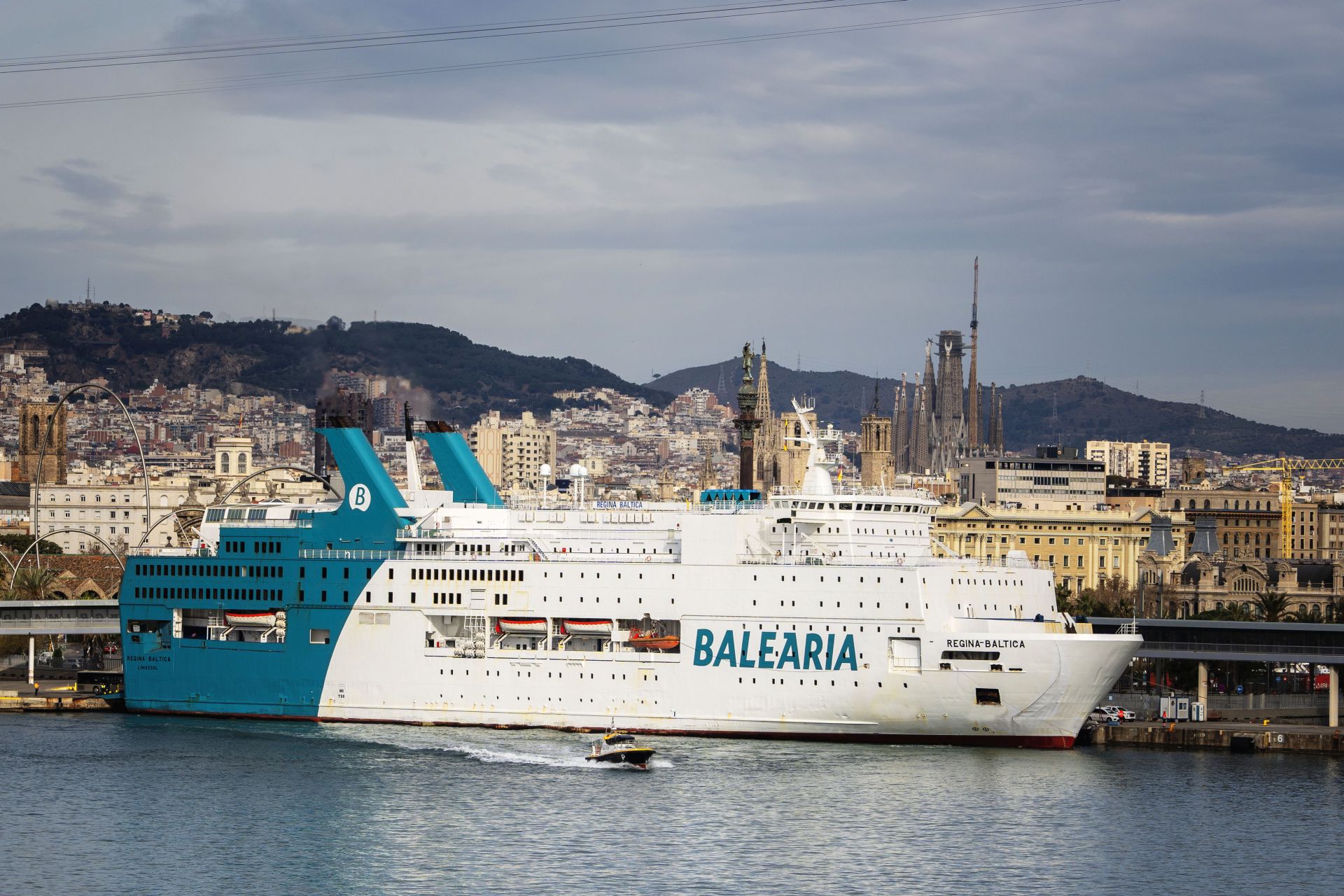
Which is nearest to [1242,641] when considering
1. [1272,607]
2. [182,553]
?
[1272,607]

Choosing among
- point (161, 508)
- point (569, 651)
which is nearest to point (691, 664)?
point (569, 651)

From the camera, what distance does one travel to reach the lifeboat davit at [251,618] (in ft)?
160

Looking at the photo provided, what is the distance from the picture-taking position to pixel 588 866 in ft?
110

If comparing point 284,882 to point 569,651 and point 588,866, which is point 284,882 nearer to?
point 588,866

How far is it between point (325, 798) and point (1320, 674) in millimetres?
36510

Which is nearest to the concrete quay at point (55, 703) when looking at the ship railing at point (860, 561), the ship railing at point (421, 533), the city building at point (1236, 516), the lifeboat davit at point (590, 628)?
the ship railing at point (421, 533)

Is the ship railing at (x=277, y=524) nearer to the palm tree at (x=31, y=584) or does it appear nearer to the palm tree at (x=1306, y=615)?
the palm tree at (x=31, y=584)

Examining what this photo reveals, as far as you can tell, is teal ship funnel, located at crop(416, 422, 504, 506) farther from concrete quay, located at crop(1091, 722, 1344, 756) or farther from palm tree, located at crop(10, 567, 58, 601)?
palm tree, located at crop(10, 567, 58, 601)

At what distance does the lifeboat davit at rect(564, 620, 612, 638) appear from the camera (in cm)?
4616

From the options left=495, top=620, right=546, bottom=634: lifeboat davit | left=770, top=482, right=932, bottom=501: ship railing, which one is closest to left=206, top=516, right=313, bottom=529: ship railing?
left=495, top=620, right=546, bottom=634: lifeboat davit

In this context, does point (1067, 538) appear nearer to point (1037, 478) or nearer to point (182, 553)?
point (1037, 478)

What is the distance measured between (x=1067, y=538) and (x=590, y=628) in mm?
57905

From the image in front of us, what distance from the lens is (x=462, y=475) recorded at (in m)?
50.8

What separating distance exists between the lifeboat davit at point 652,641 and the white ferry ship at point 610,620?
0.20ft
